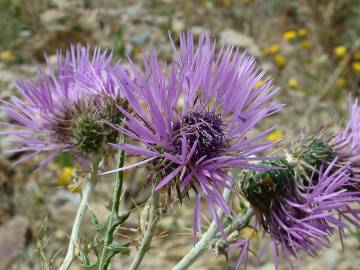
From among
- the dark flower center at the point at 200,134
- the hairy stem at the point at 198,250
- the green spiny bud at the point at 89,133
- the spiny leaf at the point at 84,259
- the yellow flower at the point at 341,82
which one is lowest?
the spiny leaf at the point at 84,259

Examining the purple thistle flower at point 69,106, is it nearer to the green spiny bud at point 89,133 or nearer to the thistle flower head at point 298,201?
the green spiny bud at point 89,133

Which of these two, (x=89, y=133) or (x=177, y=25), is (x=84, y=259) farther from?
(x=177, y=25)

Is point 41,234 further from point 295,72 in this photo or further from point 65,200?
point 295,72

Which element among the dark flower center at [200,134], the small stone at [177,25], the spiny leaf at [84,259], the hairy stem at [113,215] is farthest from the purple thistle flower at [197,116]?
the small stone at [177,25]

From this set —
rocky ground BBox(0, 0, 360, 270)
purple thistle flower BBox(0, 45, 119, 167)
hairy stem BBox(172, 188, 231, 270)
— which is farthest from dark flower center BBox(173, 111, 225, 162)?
rocky ground BBox(0, 0, 360, 270)

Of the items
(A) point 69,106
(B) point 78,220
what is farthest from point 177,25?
(B) point 78,220
